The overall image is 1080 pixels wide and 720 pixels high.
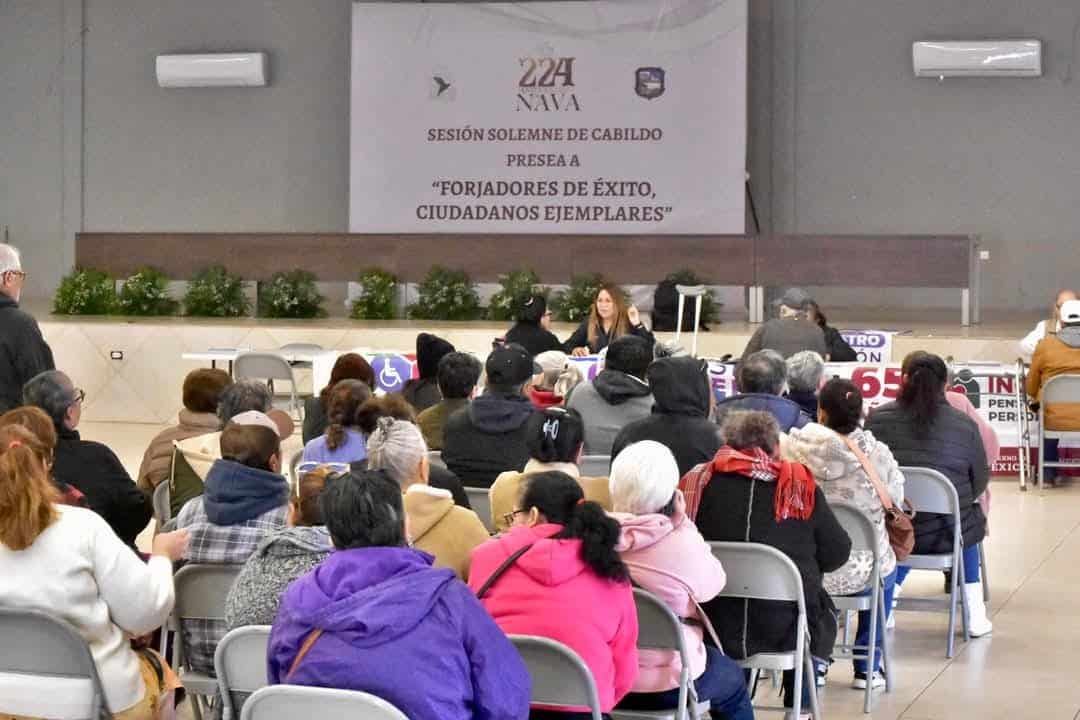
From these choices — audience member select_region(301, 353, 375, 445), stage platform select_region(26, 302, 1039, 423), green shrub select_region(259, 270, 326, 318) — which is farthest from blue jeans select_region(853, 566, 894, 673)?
green shrub select_region(259, 270, 326, 318)

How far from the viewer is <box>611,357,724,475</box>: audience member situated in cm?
523

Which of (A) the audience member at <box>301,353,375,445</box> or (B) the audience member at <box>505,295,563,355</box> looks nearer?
(A) the audience member at <box>301,353,375,445</box>

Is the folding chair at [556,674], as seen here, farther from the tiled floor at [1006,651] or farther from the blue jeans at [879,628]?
the blue jeans at [879,628]

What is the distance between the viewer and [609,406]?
20.5ft

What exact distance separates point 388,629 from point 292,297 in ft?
35.6

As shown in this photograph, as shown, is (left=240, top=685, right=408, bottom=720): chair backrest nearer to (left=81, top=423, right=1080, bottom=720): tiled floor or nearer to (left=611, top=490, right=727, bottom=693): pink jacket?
(left=611, top=490, right=727, bottom=693): pink jacket

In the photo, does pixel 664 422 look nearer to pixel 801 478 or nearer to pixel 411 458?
pixel 801 478

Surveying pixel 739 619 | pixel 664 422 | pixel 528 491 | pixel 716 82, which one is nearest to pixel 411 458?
pixel 528 491

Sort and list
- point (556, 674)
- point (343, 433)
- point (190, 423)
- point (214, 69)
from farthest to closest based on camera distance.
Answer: point (214, 69)
point (190, 423)
point (343, 433)
point (556, 674)

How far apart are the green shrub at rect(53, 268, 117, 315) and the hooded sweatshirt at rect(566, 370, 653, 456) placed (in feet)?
27.0

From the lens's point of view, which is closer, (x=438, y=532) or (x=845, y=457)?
(x=438, y=532)

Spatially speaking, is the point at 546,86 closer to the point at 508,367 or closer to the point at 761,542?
the point at 508,367

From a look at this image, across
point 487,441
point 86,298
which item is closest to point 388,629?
point 487,441

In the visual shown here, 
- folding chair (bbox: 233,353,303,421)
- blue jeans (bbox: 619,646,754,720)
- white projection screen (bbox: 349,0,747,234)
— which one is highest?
white projection screen (bbox: 349,0,747,234)
